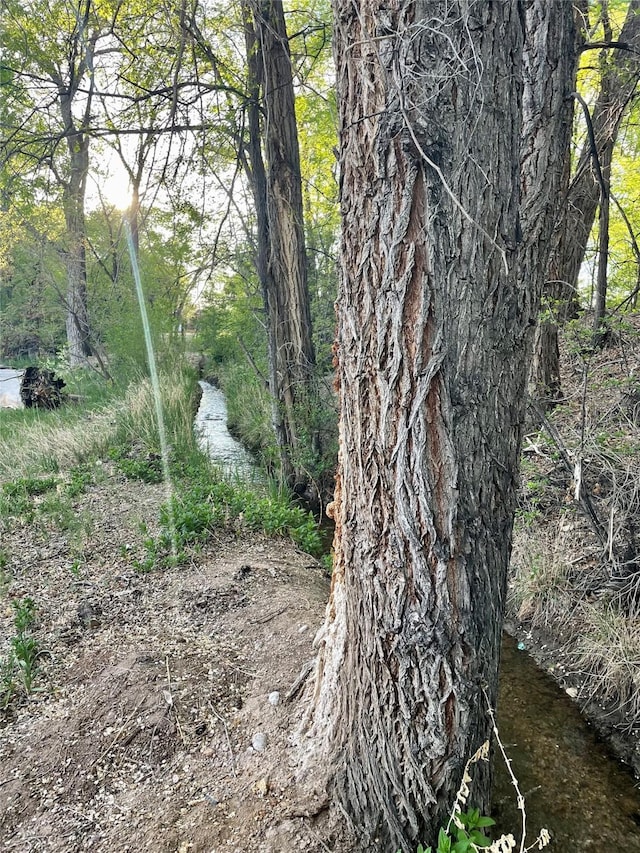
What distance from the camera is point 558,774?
99.3 inches

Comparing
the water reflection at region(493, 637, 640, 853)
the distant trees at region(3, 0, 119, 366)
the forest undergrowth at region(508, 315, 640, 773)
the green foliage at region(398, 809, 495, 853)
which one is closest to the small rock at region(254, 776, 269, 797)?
the green foliage at region(398, 809, 495, 853)

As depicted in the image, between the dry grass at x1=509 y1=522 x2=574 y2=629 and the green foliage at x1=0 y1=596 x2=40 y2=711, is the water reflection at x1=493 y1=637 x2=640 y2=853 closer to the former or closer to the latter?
the dry grass at x1=509 y1=522 x2=574 y2=629

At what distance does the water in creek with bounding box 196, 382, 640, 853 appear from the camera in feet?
7.21

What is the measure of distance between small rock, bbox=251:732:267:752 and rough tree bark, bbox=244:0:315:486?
145 inches

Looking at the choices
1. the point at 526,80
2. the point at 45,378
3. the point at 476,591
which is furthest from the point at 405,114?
the point at 45,378

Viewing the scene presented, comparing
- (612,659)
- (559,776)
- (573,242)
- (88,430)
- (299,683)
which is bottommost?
(559,776)

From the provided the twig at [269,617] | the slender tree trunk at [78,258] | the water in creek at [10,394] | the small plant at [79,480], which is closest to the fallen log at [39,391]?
the water in creek at [10,394]

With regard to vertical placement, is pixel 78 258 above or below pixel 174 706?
above

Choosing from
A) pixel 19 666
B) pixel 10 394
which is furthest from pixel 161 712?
pixel 10 394

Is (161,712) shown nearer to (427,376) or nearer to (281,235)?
(427,376)

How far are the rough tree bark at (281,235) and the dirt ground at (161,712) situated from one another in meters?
2.19

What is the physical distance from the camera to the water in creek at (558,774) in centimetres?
220

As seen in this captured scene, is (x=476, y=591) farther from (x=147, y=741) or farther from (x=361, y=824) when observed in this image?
(x=147, y=741)

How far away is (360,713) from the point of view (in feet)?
5.58
